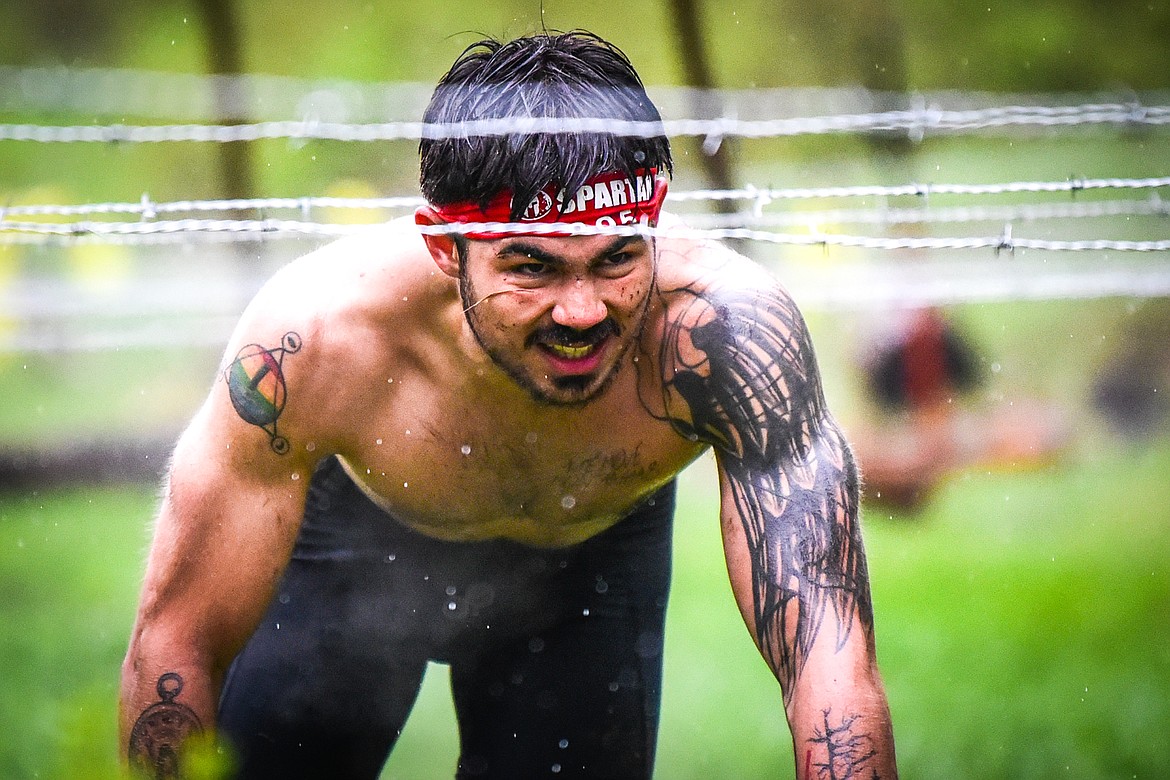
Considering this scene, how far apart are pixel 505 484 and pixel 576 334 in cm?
43

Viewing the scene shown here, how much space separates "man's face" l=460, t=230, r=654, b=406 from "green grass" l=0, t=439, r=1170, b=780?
0.88 metres

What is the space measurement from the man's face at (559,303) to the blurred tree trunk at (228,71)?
182 inches

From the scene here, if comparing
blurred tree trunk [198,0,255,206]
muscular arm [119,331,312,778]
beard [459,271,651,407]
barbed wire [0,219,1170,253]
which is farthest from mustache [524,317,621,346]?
blurred tree trunk [198,0,255,206]

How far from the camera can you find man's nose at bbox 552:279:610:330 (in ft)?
5.13

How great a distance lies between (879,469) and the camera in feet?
19.7

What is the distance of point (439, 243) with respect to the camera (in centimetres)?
175

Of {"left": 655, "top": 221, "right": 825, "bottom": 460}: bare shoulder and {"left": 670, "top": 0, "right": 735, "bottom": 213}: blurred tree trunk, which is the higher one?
{"left": 670, "top": 0, "right": 735, "bottom": 213}: blurred tree trunk

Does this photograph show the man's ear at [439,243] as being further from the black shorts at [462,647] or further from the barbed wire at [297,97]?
the barbed wire at [297,97]

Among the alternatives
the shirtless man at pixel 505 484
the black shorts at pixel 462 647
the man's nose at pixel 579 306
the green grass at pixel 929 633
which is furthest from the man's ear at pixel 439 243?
the green grass at pixel 929 633

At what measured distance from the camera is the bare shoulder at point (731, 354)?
1.65 meters

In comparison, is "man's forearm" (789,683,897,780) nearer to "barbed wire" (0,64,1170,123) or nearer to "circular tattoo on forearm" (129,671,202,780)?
"circular tattoo on forearm" (129,671,202,780)

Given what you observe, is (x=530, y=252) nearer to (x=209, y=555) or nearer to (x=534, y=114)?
(x=534, y=114)

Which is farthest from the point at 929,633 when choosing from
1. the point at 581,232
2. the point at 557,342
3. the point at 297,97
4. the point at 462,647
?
the point at 297,97

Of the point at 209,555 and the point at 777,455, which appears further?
the point at 209,555
